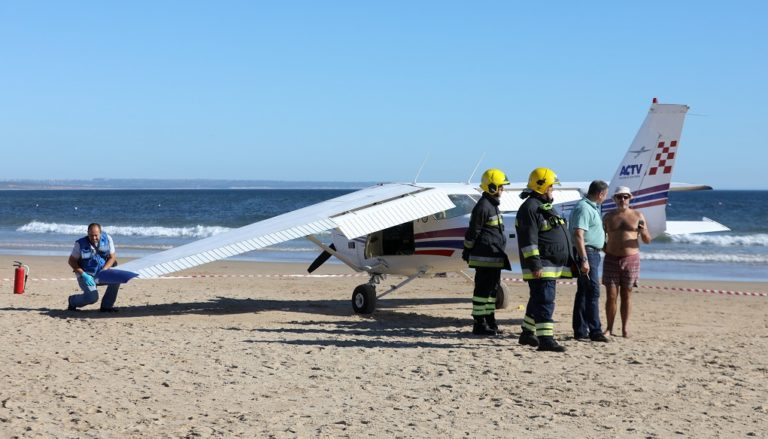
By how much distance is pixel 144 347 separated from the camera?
9.62m

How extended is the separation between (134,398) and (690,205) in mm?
87414

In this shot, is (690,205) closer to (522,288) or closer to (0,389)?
(522,288)

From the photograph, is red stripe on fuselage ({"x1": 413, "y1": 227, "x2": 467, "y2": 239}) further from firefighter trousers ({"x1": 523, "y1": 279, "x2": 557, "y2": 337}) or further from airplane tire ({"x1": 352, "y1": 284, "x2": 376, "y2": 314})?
firefighter trousers ({"x1": 523, "y1": 279, "x2": 557, "y2": 337})

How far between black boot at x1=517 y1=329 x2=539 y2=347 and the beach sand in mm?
191

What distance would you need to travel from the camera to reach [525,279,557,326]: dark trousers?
9.10 metres

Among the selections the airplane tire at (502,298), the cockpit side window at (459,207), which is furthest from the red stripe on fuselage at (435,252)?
the airplane tire at (502,298)

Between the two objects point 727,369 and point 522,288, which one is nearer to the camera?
point 727,369

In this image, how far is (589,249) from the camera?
9.91 metres

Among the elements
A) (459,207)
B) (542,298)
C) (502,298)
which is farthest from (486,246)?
(502,298)

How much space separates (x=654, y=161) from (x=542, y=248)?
289cm

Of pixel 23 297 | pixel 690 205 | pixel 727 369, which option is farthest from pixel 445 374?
pixel 690 205

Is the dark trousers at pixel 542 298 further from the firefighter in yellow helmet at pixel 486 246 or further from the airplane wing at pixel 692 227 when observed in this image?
the airplane wing at pixel 692 227

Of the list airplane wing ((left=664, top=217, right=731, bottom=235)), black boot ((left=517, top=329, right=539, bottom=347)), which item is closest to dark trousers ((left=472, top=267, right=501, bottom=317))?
black boot ((left=517, top=329, right=539, bottom=347))

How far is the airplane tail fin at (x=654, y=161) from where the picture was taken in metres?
11.0
